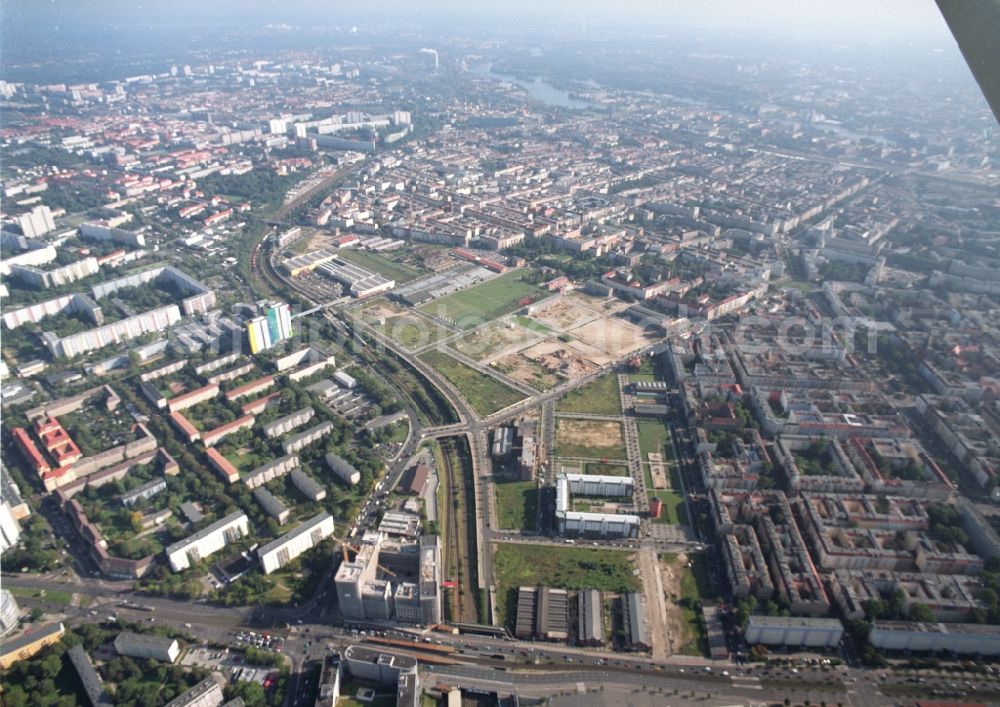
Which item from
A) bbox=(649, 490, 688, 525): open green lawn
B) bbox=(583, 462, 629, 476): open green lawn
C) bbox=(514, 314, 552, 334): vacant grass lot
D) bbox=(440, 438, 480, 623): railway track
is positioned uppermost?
bbox=(514, 314, 552, 334): vacant grass lot

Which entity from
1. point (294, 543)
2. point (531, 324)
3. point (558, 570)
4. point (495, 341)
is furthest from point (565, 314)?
point (294, 543)

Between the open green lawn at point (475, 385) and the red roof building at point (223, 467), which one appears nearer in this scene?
the red roof building at point (223, 467)

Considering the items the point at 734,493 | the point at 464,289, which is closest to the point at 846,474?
the point at 734,493

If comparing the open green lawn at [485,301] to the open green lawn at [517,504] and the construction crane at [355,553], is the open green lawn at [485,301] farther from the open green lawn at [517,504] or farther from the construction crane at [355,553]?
the construction crane at [355,553]

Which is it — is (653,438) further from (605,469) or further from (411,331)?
(411,331)

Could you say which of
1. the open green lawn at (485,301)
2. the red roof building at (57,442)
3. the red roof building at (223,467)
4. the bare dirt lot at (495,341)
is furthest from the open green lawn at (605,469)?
the red roof building at (57,442)

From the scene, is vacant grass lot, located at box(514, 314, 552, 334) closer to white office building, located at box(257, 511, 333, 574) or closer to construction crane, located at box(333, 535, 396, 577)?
white office building, located at box(257, 511, 333, 574)

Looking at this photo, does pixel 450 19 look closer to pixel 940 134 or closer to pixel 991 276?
pixel 940 134

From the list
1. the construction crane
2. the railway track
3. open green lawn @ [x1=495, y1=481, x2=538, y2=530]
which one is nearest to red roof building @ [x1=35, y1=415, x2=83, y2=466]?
the construction crane
